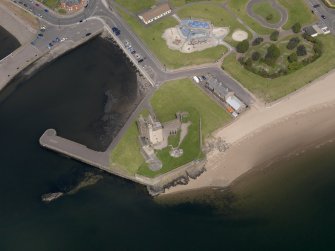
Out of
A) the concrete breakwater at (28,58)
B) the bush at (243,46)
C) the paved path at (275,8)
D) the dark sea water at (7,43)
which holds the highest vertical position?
the dark sea water at (7,43)

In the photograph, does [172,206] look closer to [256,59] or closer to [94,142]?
[94,142]

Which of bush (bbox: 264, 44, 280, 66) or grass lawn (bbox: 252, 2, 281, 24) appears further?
grass lawn (bbox: 252, 2, 281, 24)

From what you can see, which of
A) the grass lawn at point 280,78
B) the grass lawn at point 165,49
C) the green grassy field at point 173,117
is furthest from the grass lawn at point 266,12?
the green grassy field at point 173,117

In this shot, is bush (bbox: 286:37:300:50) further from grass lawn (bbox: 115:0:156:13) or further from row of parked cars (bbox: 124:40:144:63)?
grass lawn (bbox: 115:0:156:13)

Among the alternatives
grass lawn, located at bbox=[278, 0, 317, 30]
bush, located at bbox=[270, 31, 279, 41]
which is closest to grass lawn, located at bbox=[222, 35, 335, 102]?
bush, located at bbox=[270, 31, 279, 41]

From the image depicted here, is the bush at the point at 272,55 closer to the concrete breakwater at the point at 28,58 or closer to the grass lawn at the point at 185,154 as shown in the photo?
the grass lawn at the point at 185,154

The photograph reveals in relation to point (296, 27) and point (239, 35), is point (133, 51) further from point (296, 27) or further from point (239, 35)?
point (296, 27)
